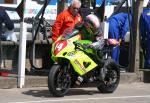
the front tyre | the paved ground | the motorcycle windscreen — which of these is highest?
the motorcycle windscreen

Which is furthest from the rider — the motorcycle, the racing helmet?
the motorcycle

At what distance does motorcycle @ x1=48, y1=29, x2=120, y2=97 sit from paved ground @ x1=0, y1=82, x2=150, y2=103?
0.25 m

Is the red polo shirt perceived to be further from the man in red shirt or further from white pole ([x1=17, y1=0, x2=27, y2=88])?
white pole ([x1=17, y1=0, x2=27, y2=88])

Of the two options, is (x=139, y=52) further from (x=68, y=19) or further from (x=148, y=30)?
(x=68, y=19)

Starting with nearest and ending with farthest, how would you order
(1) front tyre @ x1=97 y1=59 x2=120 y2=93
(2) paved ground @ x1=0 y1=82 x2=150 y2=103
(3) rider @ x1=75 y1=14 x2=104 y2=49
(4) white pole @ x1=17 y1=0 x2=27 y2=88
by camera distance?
(2) paved ground @ x1=0 y1=82 x2=150 y2=103
(3) rider @ x1=75 y1=14 x2=104 y2=49
(1) front tyre @ x1=97 y1=59 x2=120 y2=93
(4) white pole @ x1=17 y1=0 x2=27 y2=88

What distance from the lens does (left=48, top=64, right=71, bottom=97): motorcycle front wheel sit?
1114 cm

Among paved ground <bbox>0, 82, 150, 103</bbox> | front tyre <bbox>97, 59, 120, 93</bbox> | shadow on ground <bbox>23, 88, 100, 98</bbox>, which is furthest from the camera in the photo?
front tyre <bbox>97, 59, 120, 93</bbox>

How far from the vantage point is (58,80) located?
1130 cm

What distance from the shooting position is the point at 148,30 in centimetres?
1464

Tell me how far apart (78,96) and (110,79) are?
2.98ft

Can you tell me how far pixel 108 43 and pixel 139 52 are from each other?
2700 millimetres

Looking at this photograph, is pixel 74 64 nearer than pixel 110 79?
Yes

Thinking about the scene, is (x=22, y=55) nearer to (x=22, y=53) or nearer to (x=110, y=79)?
(x=22, y=53)

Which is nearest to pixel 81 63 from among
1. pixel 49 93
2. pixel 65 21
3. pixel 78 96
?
pixel 78 96
